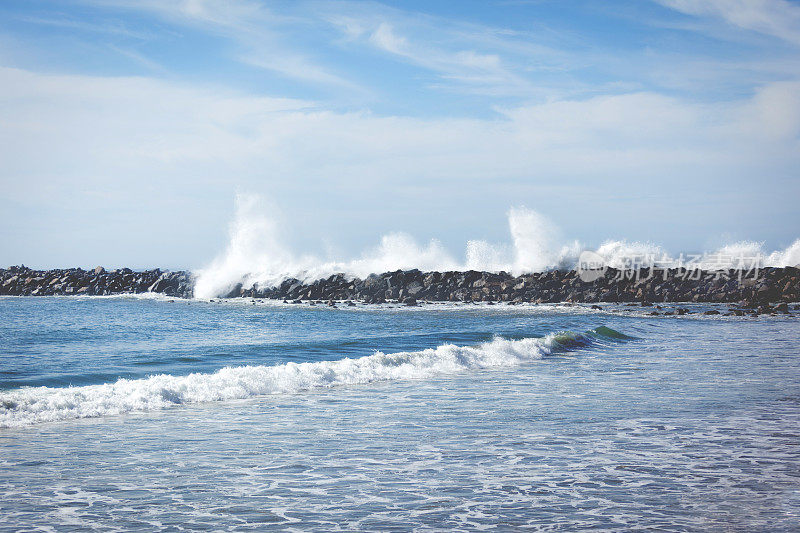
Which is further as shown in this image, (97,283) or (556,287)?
(97,283)

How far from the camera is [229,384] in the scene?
42.6ft

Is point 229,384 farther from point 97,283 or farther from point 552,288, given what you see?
point 97,283

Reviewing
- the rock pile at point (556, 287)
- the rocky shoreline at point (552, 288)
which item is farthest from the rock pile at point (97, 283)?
the rock pile at point (556, 287)

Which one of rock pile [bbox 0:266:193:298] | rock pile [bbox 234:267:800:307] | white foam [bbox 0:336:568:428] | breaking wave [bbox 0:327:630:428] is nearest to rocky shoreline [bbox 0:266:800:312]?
rock pile [bbox 234:267:800:307]

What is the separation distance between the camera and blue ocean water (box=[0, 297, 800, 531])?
19.5ft

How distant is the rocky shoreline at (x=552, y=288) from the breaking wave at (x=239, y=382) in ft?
77.5

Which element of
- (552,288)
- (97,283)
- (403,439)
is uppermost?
(552,288)

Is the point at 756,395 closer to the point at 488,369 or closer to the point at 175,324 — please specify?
the point at 488,369

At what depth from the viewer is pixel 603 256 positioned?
179 feet

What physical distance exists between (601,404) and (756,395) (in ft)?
9.15

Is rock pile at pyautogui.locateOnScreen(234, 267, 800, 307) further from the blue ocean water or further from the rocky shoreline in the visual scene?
the blue ocean water

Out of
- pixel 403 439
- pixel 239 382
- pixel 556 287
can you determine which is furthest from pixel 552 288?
pixel 403 439

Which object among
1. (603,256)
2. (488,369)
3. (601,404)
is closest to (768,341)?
(488,369)

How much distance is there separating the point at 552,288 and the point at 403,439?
3859 cm
